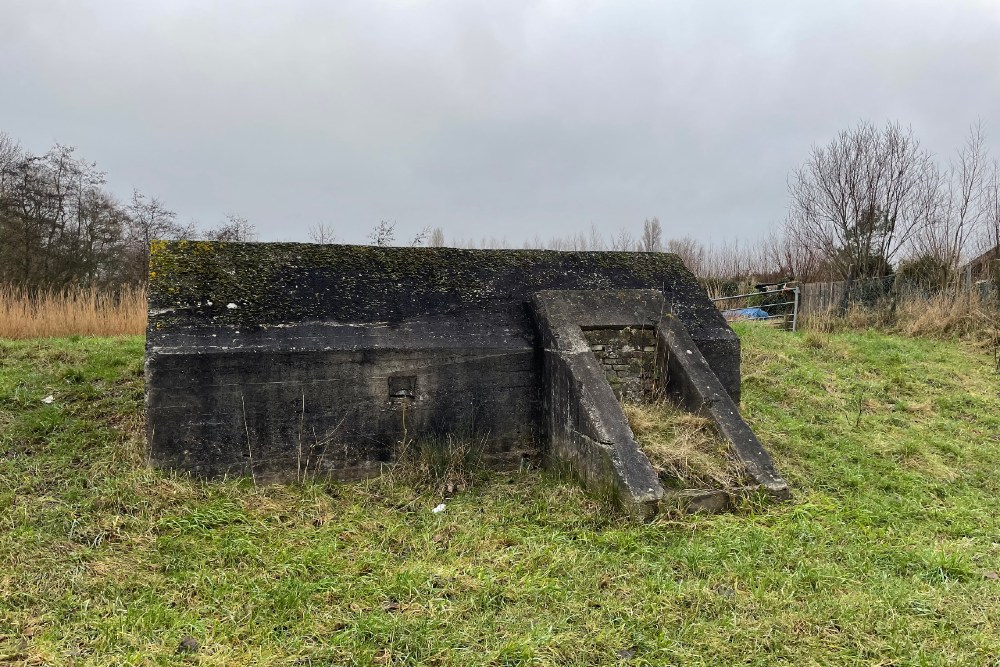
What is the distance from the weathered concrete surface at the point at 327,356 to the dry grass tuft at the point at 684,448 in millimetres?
1095

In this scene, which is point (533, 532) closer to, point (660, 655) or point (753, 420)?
point (660, 655)

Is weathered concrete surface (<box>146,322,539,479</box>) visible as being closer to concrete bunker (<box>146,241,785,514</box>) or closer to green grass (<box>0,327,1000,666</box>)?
concrete bunker (<box>146,241,785,514</box>)

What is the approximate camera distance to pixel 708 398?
522 centimetres

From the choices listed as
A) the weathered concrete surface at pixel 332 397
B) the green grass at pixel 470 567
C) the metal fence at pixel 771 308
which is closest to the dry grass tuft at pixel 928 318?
the metal fence at pixel 771 308

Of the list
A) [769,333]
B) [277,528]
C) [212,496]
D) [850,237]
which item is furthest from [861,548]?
[850,237]

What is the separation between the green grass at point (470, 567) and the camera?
284 cm

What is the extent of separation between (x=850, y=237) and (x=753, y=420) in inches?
540

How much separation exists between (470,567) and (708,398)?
2.81 meters

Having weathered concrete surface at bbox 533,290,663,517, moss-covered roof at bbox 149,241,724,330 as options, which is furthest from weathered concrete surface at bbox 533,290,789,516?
moss-covered roof at bbox 149,241,724,330

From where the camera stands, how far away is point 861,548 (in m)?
3.87

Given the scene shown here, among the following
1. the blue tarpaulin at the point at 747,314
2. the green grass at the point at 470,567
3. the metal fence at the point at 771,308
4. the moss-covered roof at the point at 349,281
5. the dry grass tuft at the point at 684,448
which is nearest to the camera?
the green grass at the point at 470,567

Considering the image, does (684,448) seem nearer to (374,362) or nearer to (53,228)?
(374,362)

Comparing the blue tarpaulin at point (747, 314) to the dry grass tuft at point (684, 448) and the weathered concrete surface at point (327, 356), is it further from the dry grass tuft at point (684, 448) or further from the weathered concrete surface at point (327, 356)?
the dry grass tuft at point (684, 448)

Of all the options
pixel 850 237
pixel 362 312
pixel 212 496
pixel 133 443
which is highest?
pixel 850 237
